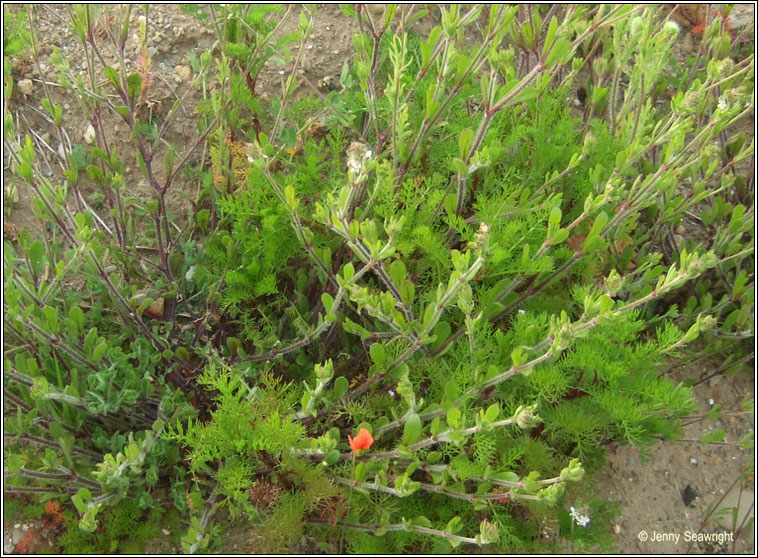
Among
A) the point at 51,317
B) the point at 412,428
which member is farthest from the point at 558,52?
the point at 51,317

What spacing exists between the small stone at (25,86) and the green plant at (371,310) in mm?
585

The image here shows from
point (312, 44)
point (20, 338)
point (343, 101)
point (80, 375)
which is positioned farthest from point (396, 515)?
point (312, 44)

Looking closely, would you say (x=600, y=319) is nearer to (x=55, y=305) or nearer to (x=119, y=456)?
(x=119, y=456)

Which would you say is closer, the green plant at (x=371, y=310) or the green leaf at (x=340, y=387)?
the green plant at (x=371, y=310)

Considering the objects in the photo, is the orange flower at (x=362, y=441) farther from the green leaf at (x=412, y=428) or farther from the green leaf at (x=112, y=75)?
the green leaf at (x=112, y=75)

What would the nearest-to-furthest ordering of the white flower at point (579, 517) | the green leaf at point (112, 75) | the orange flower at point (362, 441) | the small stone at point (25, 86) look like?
the orange flower at point (362, 441) < the green leaf at point (112, 75) < the white flower at point (579, 517) < the small stone at point (25, 86)

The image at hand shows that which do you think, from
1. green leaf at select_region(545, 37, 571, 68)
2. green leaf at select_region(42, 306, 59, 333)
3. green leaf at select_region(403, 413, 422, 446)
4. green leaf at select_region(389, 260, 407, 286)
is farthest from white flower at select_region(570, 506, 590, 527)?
green leaf at select_region(42, 306, 59, 333)

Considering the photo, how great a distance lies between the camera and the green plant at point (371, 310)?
1.89m

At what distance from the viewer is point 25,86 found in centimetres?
280

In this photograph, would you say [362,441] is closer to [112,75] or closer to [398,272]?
[398,272]

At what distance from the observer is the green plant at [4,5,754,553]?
1886 millimetres

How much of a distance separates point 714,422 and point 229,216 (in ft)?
6.90

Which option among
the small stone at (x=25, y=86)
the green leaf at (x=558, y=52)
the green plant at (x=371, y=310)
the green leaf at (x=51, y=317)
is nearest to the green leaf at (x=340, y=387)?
the green plant at (x=371, y=310)

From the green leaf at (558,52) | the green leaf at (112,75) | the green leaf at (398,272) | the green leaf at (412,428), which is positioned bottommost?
the green leaf at (412,428)
